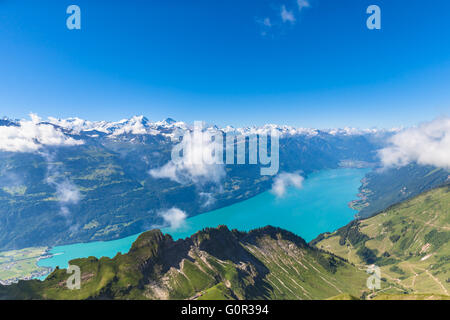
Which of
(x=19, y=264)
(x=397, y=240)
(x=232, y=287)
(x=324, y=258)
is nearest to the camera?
(x=232, y=287)

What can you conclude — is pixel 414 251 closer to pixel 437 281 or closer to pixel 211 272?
pixel 437 281

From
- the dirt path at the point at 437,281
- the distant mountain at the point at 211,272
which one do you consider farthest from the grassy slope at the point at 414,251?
the distant mountain at the point at 211,272

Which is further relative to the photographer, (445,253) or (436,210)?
(436,210)

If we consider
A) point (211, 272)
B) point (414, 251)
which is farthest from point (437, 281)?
point (211, 272)

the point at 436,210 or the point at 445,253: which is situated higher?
the point at 436,210

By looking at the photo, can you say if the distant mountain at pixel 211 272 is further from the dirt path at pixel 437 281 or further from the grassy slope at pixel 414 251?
the dirt path at pixel 437 281
